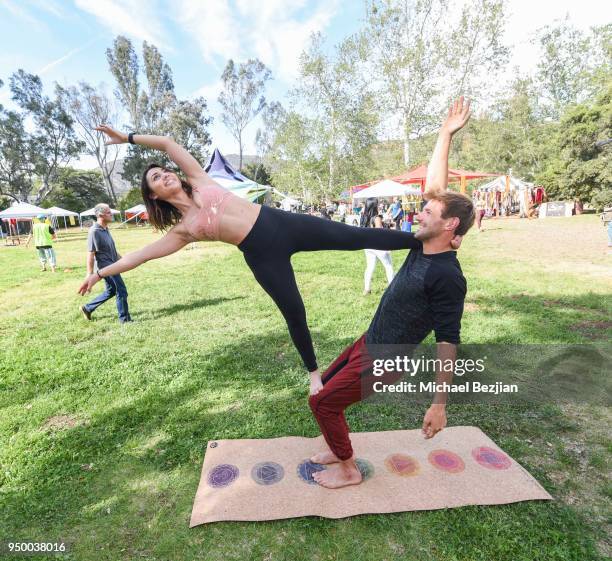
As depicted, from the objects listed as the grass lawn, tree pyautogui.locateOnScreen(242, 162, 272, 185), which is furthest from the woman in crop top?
tree pyautogui.locateOnScreen(242, 162, 272, 185)

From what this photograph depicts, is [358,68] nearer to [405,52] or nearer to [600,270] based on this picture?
[405,52]

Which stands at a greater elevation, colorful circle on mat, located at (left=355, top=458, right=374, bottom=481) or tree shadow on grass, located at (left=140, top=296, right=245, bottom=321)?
tree shadow on grass, located at (left=140, top=296, right=245, bottom=321)

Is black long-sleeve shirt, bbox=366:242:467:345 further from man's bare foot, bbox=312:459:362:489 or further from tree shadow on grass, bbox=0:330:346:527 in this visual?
tree shadow on grass, bbox=0:330:346:527

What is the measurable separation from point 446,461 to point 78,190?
56.4 metres

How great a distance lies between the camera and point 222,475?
2.85m

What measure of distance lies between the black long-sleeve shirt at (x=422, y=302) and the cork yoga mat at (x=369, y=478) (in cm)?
114

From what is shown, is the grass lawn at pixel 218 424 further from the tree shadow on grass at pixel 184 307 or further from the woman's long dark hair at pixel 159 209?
the woman's long dark hair at pixel 159 209

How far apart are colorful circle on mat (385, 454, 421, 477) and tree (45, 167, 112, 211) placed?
5142 cm

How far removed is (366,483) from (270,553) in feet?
2.74

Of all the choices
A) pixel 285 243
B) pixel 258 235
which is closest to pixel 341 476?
pixel 285 243

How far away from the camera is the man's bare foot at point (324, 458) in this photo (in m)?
2.90

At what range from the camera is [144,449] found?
10.6ft

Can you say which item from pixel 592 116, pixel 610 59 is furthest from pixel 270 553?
pixel 610 59

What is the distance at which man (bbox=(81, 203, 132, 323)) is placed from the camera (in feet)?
20.2
